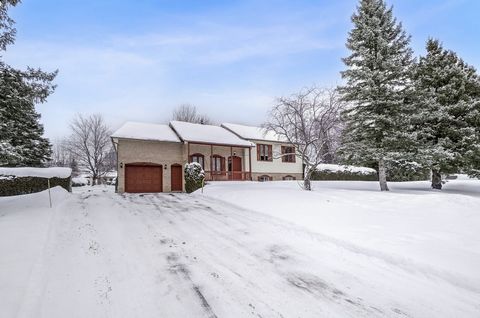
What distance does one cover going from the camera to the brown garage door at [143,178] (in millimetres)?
22513

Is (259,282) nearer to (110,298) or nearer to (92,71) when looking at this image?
(110,298)

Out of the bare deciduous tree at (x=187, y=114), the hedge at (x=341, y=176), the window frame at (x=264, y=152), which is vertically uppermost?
the bare deciduous tree at (x=187, y=114)

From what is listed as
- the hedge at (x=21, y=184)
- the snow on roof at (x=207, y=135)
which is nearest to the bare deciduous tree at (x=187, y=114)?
the snow on roof at (x=207, y=135)

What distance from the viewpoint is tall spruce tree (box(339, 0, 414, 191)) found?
16250mm

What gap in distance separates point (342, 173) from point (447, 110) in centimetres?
1553

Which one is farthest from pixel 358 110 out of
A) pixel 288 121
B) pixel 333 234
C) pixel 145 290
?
pixel 145 290

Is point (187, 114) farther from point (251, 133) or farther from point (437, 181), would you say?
point (437, 181)

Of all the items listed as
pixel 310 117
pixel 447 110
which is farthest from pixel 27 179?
Result: pixel 447 110

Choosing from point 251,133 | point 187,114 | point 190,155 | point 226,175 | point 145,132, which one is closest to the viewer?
point 145,132

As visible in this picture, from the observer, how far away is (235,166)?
28.0m

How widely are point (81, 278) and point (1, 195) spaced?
59.3 ft

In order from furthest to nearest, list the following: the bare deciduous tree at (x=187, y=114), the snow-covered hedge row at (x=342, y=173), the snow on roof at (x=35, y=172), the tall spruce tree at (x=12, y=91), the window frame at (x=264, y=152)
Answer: the bare deciduous tree at (x=187, y=114) < the snow-covered hedge row at (x=342, y=173) < the window frame at (x=264, y=152) < the snow on roof at (x=35, y=172) < the tall spruce tree at (x=12, y=91)

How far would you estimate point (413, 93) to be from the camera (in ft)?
55.0

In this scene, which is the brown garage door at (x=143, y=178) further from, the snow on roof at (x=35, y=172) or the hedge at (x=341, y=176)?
the hedge at (x=341, y=176)
